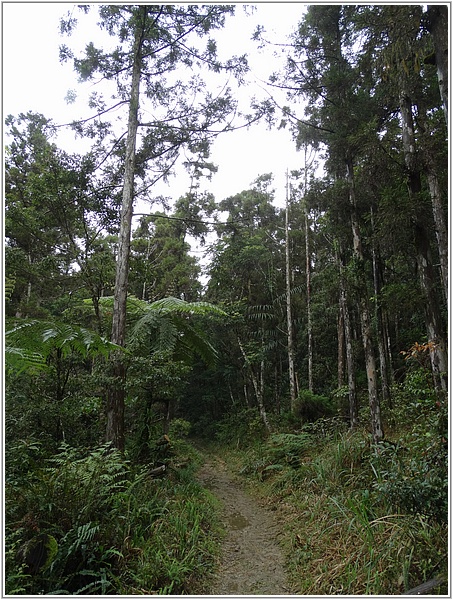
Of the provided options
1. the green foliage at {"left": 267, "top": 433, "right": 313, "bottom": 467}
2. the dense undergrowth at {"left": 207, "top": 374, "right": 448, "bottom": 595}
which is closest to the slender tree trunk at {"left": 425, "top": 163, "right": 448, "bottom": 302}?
the dense undergrowth at {"left": 207, "top": 374, "right": 448, "bottom": 595}

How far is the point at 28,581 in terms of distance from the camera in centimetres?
276

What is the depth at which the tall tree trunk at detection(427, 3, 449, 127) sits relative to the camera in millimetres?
3494

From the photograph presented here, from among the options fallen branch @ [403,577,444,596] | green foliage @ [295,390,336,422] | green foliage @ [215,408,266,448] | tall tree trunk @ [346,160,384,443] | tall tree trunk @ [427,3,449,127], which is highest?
tall tree trunk @ [427,3,449,127]

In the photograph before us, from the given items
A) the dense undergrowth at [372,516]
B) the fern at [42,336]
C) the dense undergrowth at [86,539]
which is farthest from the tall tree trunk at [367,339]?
the fern at [42,336]

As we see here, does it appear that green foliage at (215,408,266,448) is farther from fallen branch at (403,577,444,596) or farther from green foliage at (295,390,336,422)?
fallen branch at (403,577,444,596)

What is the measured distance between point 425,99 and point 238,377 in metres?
13.6

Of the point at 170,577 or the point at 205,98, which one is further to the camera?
the point at 205,98

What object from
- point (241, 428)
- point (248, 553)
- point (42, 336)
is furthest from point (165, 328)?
point (241, 428)

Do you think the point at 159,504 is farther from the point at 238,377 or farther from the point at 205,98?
the point at 238,377

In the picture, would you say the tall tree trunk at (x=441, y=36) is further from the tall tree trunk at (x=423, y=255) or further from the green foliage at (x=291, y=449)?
the green foliage at (x=291, y=449)

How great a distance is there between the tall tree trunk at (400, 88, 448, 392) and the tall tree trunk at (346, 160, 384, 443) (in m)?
1.38

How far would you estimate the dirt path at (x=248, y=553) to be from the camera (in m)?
3.82

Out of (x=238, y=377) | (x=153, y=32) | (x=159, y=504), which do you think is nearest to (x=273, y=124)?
(x=153, y=32)

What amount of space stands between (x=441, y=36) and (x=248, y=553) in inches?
267
